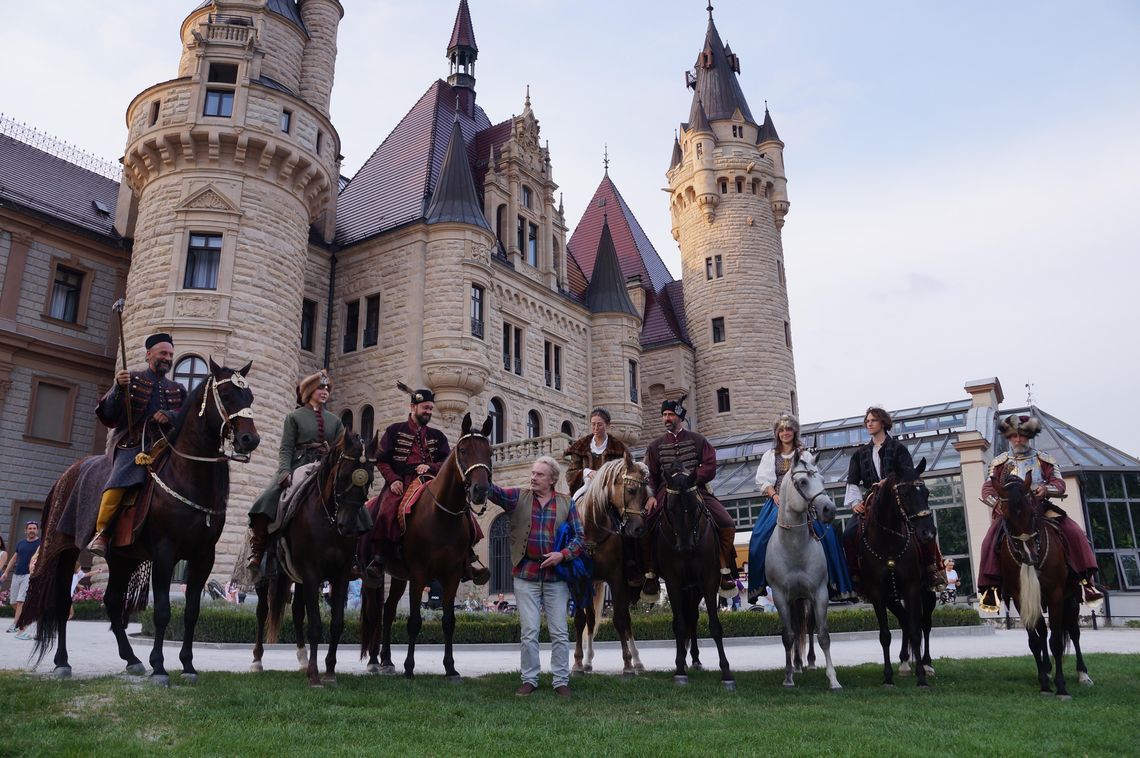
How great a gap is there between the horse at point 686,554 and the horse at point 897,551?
1691mm

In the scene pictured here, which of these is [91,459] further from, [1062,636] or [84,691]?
[1062,636]

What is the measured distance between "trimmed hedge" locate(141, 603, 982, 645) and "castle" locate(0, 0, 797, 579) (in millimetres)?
9320

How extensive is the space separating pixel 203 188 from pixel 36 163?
10.9 metres

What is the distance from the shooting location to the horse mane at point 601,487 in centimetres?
894

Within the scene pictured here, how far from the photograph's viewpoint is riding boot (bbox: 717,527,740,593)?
9516 millimetres

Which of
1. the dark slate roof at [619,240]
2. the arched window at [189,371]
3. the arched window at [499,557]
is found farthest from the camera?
the dark slate roof at [619,240]

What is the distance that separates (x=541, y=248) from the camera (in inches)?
1437

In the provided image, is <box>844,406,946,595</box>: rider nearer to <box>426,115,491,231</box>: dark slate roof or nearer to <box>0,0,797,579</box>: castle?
<box>0,0,797,579</box>: castle

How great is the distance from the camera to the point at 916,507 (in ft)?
28.3

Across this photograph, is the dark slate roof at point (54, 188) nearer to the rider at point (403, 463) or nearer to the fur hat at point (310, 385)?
the fur hat at point (310, 385)

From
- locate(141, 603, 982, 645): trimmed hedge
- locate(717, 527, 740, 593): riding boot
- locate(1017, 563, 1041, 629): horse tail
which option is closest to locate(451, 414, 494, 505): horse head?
locate(717, 527, 740, 593): riding boot

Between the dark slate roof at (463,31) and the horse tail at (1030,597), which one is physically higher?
the dark slate roof at (463,31)

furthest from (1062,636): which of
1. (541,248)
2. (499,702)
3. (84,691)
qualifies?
(541,248)

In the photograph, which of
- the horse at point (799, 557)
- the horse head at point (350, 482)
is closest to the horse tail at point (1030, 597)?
the horse at point (799, 557)
